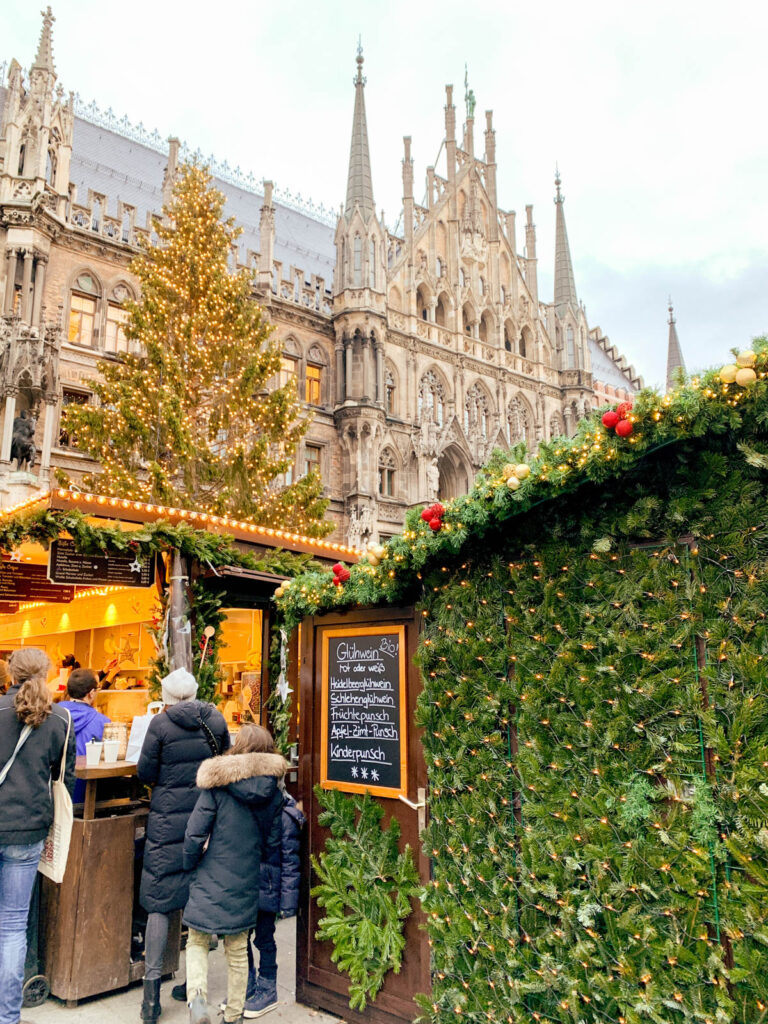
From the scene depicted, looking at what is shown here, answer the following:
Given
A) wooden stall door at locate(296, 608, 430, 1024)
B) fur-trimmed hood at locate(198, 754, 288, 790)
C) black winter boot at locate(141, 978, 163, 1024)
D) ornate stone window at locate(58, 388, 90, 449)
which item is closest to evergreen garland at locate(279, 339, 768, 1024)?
wooden stall door at locate(296, 608, 430, 1024)

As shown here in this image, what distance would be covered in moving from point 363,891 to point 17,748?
211 centimetres

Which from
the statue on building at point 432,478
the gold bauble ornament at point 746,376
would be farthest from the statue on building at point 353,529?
the gold bauble ornament at point 746,376

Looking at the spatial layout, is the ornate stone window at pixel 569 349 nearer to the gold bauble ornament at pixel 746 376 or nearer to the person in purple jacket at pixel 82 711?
the person in purple jacket at pixel 82 711

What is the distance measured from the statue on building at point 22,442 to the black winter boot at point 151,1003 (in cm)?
1425

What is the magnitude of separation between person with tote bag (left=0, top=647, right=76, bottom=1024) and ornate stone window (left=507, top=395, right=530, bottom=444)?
2604 centimetres

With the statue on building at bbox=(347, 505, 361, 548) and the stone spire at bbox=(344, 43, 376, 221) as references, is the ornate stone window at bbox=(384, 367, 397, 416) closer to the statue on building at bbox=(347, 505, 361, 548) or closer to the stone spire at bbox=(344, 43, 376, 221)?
the statue on building at bbox=(347, 505, 361, 548)

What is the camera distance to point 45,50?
19703 millimetres

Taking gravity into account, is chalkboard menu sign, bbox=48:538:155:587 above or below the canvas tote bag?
above

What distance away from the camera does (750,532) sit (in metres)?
2.84

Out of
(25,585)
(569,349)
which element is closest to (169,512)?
(25,585)

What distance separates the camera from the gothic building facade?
60.5 feet

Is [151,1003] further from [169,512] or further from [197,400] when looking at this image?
[197,400]

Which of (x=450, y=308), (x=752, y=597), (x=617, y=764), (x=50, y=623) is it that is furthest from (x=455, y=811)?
(x=450, y=308)

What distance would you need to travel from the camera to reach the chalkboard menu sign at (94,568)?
→ 657 centimetres
